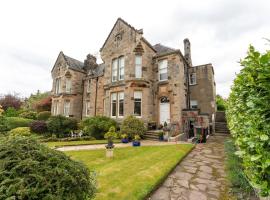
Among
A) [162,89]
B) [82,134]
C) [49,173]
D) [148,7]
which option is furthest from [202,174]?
[82,134]

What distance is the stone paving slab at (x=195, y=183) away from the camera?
13.1ft

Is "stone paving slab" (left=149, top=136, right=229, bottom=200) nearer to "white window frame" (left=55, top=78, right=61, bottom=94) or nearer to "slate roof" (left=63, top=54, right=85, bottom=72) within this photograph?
"slate roof" (left=63, top=54, right=85, bottom=72)

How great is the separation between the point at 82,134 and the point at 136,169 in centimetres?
1148

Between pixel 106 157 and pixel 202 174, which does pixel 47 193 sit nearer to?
pixel 202 174

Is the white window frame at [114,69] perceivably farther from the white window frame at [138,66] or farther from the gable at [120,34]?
the white window frame at [138,66]

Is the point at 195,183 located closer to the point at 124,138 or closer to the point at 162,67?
the point at 124,138

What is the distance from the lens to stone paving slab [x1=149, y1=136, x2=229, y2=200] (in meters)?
4.00

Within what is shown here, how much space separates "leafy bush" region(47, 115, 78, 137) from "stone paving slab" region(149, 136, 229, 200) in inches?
560

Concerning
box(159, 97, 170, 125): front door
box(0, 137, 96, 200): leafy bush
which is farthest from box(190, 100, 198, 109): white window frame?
box(0, 137, 96, 200): leafy bush

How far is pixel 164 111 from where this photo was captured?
15.9m

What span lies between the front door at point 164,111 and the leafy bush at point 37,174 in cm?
1363

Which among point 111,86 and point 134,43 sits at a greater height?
point 134,43

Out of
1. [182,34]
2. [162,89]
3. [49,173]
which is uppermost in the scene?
[182,34]

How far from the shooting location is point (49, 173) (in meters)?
2.21
